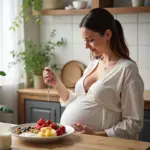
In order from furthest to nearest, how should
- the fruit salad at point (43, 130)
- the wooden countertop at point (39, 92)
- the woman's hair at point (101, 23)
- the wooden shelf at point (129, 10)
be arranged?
the wooden countertop at point (39, 92) < the wooden shelf at point (129, 10) < the woman's hair at point (101, 23) < the fruit salad at point (43, 130)

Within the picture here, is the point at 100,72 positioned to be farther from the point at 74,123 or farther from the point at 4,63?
the point at 4,63

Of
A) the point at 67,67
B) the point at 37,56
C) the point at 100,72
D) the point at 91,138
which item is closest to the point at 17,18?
the point at 37,56

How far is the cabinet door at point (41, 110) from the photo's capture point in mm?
3686

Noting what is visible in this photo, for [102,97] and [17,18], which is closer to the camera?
[102,97]

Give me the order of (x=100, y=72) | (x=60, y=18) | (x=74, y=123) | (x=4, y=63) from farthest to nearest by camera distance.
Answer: (x=60, y=18) → (x=4, y=63) → (x=100, y=72) → (x=74, y=123)

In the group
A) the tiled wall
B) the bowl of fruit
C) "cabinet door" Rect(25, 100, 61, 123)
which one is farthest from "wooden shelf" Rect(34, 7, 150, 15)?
the bowl of fruit

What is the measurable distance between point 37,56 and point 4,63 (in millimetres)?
318

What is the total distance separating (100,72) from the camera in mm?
2631

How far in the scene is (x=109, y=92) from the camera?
8.02 ft

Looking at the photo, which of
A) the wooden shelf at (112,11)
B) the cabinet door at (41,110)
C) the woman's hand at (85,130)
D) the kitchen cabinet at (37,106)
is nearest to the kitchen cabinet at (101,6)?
the wooden shelf at (112,11)

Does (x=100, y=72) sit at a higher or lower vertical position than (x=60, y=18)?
lower

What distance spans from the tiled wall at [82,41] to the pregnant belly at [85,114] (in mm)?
1309

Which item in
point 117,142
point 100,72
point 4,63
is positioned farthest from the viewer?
point 4,63

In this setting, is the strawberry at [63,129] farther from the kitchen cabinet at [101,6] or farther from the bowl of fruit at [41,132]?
the kitchen cabinet at [101,6]
